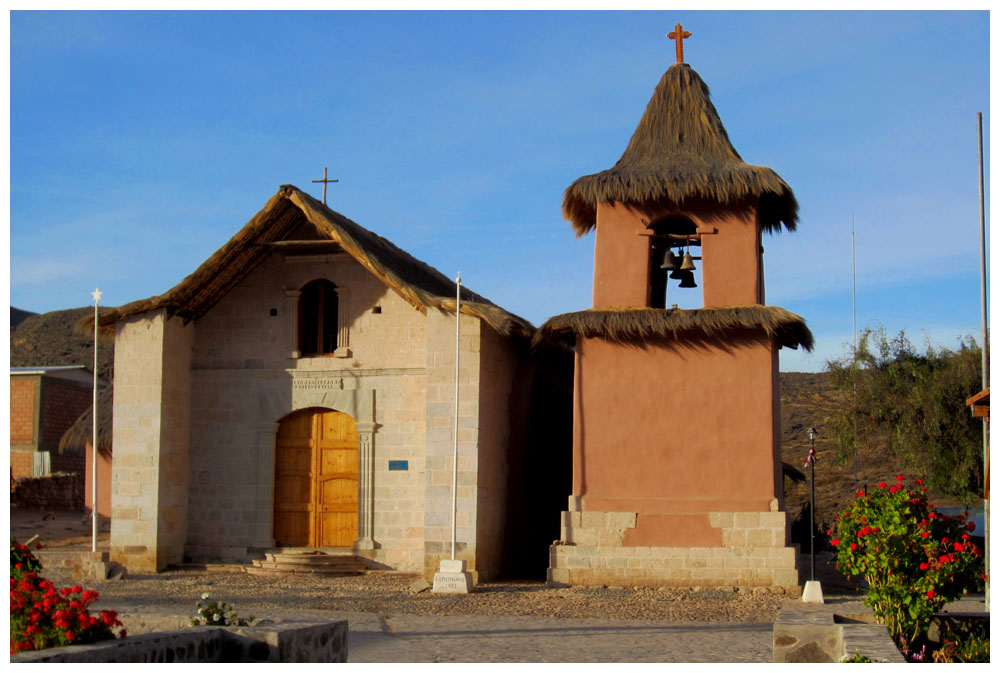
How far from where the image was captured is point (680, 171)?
50.2 ft

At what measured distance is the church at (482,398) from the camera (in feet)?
48.9

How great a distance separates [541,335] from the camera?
1572 centimetres

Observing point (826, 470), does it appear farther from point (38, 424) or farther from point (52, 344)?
point (52, 344)

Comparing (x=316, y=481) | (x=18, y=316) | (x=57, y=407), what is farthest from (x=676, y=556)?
(x=18, y=316)

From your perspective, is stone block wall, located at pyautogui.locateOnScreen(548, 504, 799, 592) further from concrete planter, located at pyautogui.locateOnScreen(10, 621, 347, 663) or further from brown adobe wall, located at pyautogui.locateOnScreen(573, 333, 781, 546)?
concrete planter, located at pyautogui.locateOnScreen(10, 621, 347, 663)

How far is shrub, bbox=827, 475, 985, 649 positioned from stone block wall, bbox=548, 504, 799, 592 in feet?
15.0

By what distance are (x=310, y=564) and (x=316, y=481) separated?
1355 mm

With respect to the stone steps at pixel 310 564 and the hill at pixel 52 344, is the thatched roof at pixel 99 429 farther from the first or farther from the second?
the hill at pixel 52 344

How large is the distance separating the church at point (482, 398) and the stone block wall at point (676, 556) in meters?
0.03

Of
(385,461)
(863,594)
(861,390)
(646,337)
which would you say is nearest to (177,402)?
(385,461)

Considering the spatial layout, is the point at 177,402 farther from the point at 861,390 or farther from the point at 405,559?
the point at 861,390

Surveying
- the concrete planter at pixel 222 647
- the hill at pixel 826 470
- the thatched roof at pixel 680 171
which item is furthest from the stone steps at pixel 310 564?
the hill at pixel 826 470

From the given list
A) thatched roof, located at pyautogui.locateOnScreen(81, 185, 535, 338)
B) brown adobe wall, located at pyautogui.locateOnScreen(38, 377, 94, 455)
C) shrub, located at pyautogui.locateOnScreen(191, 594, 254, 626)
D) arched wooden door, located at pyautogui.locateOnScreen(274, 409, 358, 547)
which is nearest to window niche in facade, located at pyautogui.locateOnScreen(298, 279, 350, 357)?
thatched roof, located at pyautogui.locateOnScreen(81, 185, 535, 338)

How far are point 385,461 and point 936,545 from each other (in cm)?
867
